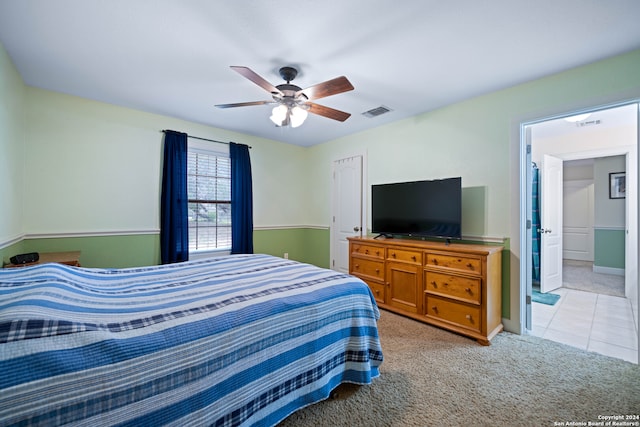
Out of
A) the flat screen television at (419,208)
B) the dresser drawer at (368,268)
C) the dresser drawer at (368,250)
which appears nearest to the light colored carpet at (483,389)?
the dresser drawer at (368,268)

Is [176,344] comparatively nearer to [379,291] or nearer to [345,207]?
[379,291]

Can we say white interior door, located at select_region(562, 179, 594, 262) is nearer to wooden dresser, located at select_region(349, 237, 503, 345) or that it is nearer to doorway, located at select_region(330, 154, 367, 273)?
wooden dresser, located at select_region(349, 237, 503, 345)

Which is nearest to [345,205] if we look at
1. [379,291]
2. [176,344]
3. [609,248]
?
[379,291]

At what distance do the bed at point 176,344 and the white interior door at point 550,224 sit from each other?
3.67m

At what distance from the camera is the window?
390cm

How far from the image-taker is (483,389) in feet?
5.98

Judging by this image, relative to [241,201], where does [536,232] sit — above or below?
below

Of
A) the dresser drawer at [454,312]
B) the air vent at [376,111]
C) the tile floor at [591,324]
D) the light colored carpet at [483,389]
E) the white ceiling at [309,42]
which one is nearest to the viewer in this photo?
the light colored carpet at [483,389]

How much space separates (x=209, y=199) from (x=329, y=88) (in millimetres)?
2765

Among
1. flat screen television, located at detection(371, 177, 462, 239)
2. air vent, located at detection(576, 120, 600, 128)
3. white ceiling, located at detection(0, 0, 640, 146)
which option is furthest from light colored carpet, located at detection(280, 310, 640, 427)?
air vent, located at detection(576, 120, 600, 128)

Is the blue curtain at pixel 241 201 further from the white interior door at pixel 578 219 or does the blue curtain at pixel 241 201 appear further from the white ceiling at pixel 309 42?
the white interior door at pixel 578 219

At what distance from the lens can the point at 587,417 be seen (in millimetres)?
1566

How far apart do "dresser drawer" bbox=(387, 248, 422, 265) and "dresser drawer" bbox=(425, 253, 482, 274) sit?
0.10 m

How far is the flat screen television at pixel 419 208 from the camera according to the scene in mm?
2893
